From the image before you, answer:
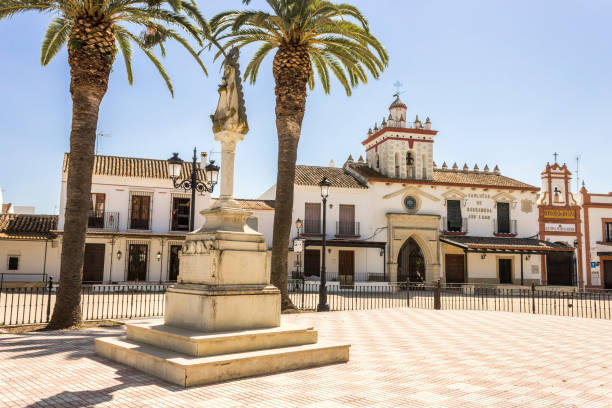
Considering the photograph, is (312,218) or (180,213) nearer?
(180,213)

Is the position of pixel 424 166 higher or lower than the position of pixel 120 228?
higher

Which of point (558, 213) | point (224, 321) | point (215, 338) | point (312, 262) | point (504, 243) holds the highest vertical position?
point (558, 213)

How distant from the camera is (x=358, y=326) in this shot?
11062 millimetres

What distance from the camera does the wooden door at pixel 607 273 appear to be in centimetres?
3086

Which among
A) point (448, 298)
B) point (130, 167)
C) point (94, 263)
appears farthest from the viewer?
point (130, 167)

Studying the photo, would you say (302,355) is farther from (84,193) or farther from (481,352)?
(84,193)

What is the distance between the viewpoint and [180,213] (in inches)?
1072

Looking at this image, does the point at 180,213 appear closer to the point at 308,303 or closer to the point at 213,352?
the point at 308,303

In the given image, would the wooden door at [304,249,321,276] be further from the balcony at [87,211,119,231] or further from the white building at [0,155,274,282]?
the balcony at [87,211,119,231]

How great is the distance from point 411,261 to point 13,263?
2231cm

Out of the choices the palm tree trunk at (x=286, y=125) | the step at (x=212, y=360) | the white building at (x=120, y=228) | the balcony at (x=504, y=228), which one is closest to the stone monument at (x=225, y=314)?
the step at (x=212, y=360)

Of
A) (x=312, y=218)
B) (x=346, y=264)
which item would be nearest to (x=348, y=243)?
(x=346, y=264)

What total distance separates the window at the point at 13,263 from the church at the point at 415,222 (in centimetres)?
1409

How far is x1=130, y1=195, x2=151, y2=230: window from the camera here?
26.4 m
